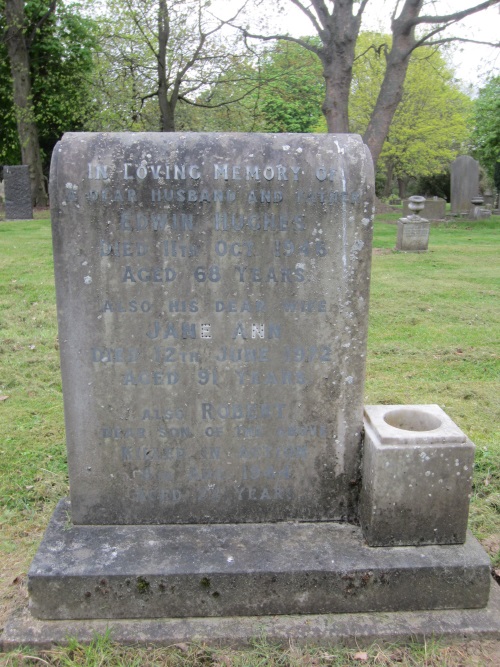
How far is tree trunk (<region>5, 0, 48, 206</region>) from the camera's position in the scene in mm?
22105

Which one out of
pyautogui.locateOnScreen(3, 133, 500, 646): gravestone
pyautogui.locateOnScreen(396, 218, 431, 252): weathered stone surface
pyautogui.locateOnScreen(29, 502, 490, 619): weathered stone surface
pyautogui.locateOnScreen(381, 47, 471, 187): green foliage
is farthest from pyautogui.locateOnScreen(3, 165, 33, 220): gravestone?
pyautogui.locateOnScreen(381, 47, 471, 187): green foliage

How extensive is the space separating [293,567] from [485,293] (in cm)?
788

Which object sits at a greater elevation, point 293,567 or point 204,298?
point 204,298

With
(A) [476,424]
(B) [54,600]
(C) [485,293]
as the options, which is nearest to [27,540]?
(B) [54,600]

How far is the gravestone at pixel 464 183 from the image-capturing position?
2533 centimetres

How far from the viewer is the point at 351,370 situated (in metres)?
3.13

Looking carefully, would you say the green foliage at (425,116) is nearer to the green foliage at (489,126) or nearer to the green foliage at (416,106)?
the green foliage at (416,106)

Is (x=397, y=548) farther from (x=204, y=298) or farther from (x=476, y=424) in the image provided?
(x=476, y=424)

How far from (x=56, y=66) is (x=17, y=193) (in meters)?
11.3

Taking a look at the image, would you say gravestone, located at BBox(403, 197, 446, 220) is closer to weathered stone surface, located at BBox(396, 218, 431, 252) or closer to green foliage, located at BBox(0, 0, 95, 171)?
weathered stone surface, located at BBox(396, 218, 431, 252)

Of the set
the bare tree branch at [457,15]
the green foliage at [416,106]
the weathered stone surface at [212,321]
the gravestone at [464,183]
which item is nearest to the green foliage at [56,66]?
the green foliage at [416,106]

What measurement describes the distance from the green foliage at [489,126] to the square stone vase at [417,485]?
75.8ft

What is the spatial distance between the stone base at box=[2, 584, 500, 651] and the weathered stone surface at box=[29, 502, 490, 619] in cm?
4

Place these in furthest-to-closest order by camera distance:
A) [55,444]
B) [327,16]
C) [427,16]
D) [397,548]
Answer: [327,16] → [427,16] → [55,444] → [397,548]
